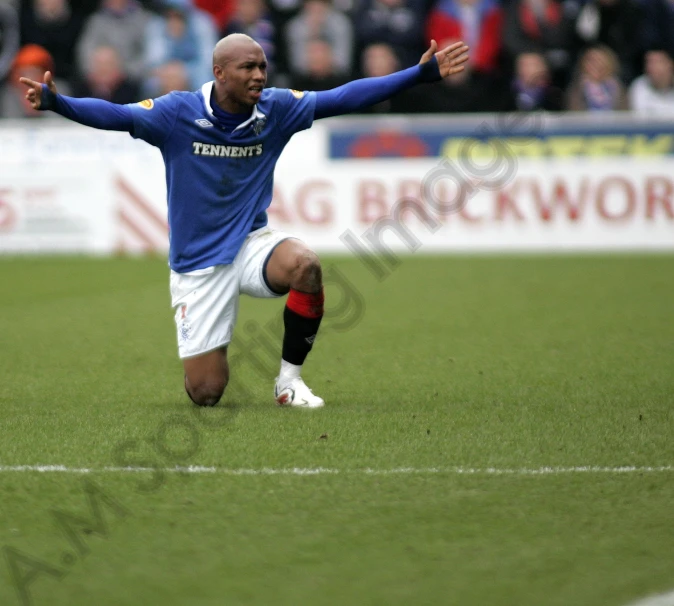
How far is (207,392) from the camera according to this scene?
6426 millimetres

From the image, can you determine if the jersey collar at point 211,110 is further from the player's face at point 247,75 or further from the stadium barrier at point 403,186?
the stadium barrier at point 403,186

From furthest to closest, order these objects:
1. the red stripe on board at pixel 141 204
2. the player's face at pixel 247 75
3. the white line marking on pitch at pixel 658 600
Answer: the red stripe on board at pixel 141 204
the player's face at pixel 247 75
the white line marking on pitch at pixel 658 600

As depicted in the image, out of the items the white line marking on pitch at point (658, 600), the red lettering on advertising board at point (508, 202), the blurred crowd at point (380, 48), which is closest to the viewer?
the white line marking on pitch at point (658, 600)

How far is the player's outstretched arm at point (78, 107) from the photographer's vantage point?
5.86 m

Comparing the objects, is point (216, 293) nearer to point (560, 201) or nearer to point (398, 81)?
point (398, 81)

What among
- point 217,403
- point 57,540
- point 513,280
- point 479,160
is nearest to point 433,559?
point 57,540

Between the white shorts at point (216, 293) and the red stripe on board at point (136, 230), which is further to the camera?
the red stripe on board at point (136, 230)

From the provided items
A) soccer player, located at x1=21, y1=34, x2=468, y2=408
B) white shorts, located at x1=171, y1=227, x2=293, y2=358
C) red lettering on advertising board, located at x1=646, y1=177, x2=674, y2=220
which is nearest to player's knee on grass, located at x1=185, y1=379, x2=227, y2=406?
soccer player, located at x1=21, y1=34, x2=468, y2=408

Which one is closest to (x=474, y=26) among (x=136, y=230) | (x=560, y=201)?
(x=560, y=201)

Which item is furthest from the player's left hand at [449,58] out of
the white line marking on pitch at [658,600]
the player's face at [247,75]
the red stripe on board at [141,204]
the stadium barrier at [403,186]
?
the red stripe on board at [141,204]

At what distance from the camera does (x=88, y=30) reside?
682 inches

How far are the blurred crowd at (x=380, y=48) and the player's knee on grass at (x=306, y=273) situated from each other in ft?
33.2

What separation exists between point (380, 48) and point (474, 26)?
1.35 metres

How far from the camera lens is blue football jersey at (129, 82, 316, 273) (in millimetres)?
6359
